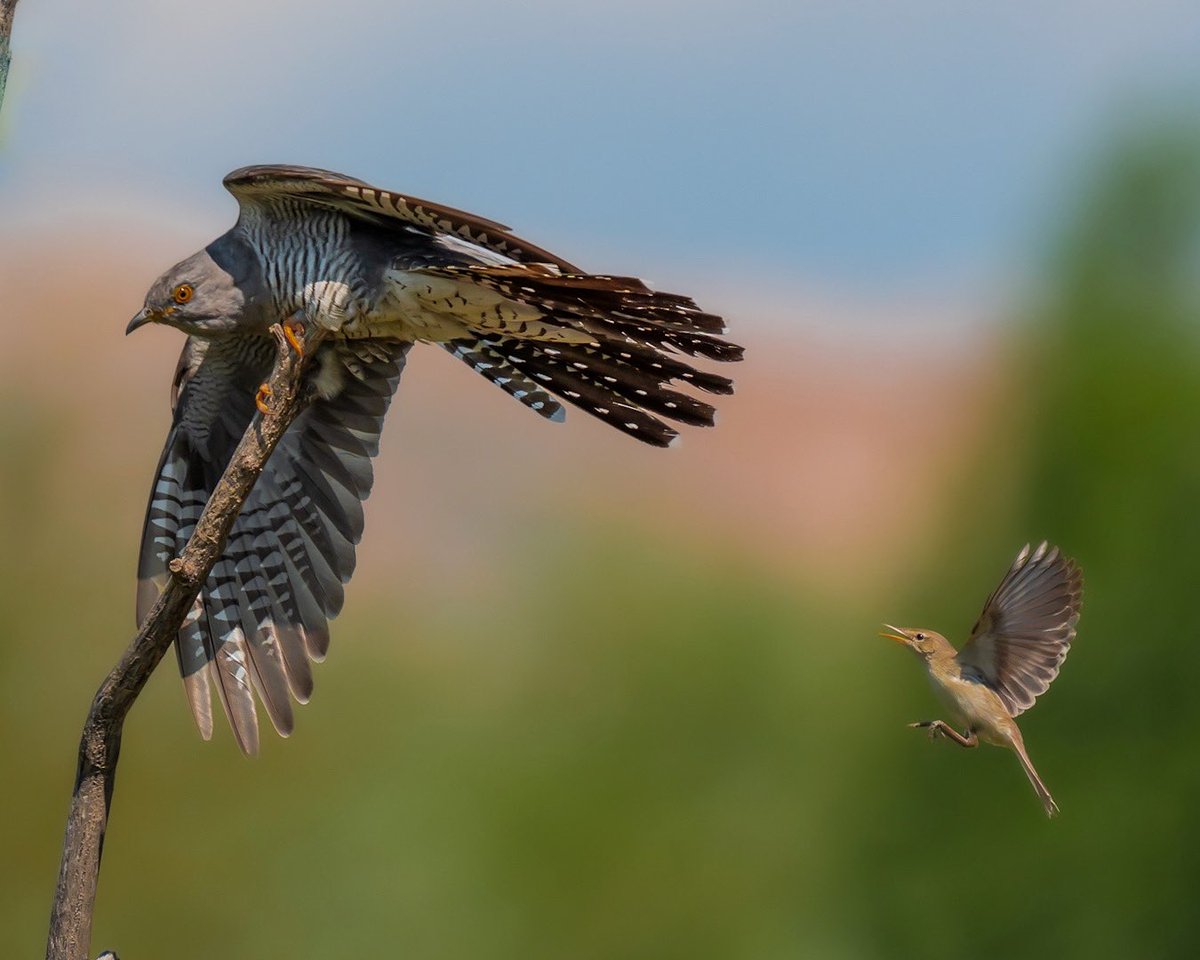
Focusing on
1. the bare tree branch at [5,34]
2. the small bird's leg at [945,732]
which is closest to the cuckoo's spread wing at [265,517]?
the bare tree branch at [5,34]

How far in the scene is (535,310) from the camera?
3355 mm

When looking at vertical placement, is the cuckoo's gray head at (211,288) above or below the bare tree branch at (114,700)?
above

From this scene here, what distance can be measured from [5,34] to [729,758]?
39.1 feet

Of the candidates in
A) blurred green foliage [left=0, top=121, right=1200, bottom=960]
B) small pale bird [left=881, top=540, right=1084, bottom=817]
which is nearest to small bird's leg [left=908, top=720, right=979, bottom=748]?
small pale bird [left=881, top=540, right=1084, bottom=817]

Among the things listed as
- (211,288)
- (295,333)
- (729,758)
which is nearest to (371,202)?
(295,333)

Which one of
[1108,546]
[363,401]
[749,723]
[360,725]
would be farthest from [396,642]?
[363,401]

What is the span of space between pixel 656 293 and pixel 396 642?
1684 centimetres

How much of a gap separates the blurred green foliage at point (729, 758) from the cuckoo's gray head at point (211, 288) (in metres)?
7.20

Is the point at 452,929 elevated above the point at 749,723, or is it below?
below

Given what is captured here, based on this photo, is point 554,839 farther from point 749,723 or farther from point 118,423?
point 118,423

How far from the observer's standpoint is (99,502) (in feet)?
54.7

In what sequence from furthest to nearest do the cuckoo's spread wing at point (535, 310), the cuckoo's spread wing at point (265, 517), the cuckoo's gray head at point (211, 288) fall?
the cuckoo's spread wing at point (265, 517)
the cuckoo's gray head at point (211, 288)
the cuckoo's spread wing at point (535, 310)

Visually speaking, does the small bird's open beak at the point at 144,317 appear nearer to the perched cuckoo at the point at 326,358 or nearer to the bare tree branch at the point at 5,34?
the perched cuckoo at the point at 326,358

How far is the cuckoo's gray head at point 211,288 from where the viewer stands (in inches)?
140
